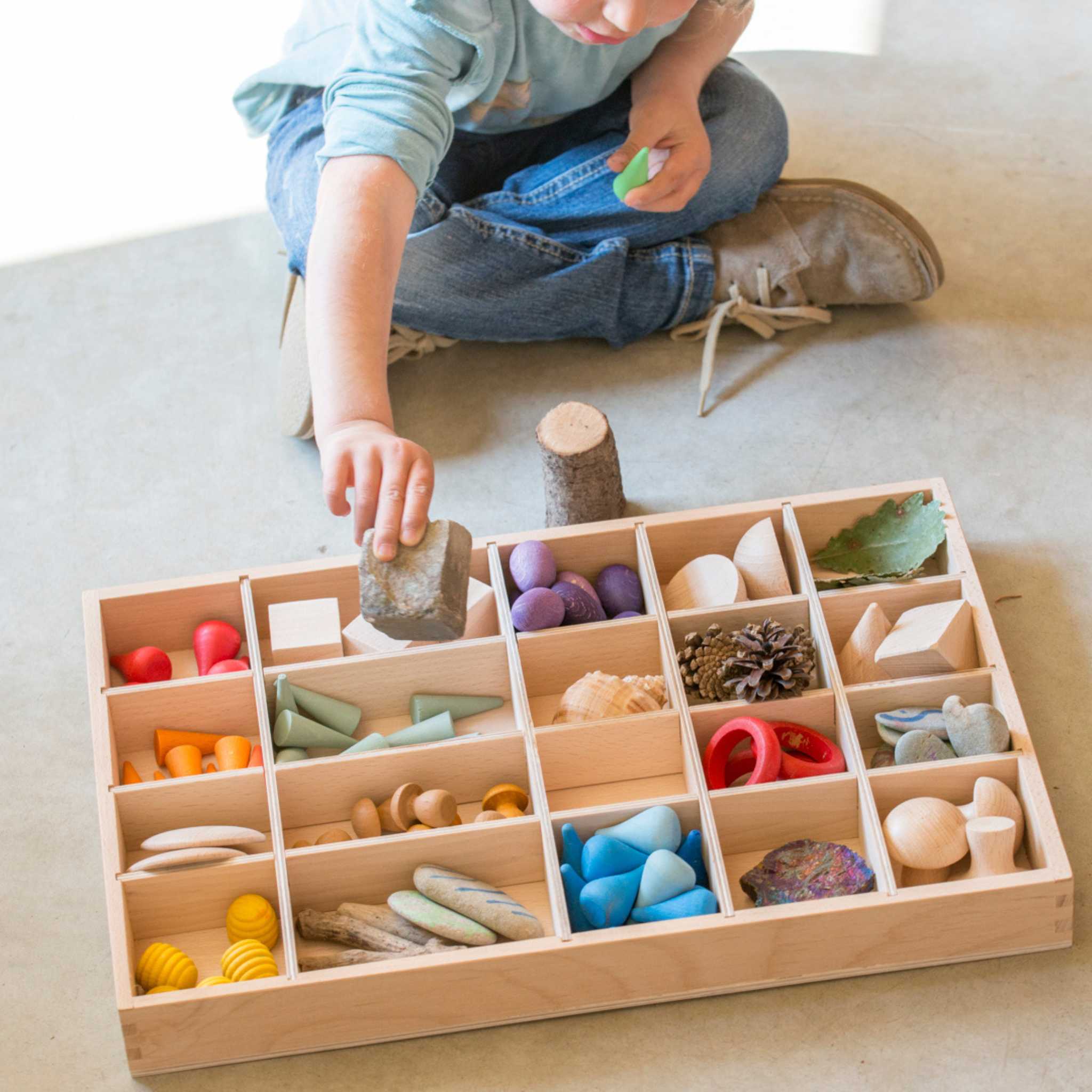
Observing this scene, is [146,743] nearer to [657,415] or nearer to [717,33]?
[657,415]

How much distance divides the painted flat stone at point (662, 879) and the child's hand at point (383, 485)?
1.04 ft

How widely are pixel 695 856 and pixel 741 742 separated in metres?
0.12

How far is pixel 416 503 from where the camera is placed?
1.18m

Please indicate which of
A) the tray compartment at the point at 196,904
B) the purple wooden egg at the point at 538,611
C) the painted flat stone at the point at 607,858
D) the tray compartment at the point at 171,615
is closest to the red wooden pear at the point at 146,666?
the tray compartment at the point at 171,615

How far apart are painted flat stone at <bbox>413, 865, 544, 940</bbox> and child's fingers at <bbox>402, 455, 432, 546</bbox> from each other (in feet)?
0.92

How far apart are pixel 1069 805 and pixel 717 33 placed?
863mm

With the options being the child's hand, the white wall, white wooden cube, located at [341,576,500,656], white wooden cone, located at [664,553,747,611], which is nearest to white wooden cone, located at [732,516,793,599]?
white wooden cone, located at [664,553,747,611]

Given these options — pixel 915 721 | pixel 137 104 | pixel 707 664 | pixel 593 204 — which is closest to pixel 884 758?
pixel 915 721

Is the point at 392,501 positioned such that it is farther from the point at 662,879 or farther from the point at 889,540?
the point at 889,540

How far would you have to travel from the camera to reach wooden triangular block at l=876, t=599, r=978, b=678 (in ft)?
4.32

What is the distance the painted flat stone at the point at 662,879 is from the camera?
1217mm

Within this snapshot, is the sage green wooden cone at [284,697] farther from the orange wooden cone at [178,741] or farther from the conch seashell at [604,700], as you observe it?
the conch seashell at [604,700]

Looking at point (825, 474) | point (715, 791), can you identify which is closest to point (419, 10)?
point (825, 474)

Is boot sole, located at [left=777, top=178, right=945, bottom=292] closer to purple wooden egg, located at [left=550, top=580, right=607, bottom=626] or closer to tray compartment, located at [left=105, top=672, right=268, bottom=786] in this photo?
purple wooden egg, located at [left=550, top=580, right=607, bottom=626]
